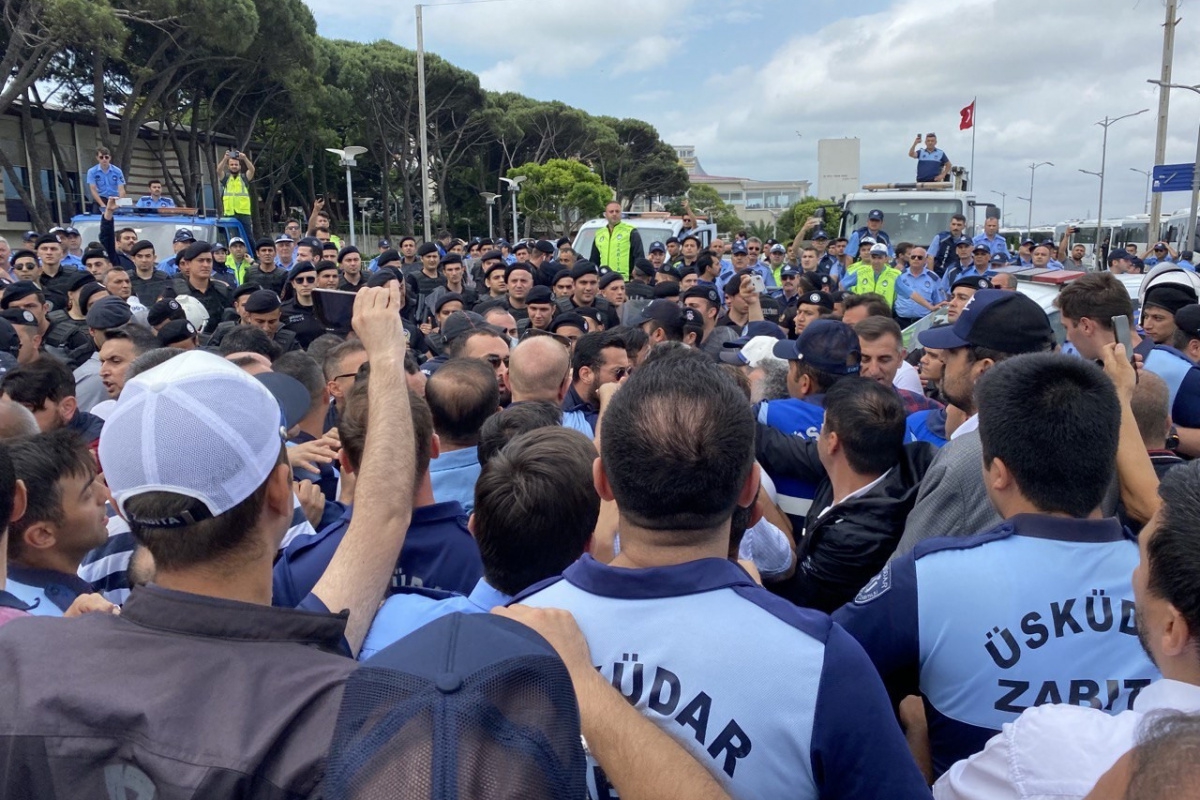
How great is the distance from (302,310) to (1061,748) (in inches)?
303

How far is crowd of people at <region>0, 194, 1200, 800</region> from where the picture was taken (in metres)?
1.17

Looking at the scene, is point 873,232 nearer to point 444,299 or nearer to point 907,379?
point 444,299

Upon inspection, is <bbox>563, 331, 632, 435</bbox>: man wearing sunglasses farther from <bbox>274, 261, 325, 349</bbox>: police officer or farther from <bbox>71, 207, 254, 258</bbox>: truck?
<bbox>71, 207, 254, 258</bbox>: truck

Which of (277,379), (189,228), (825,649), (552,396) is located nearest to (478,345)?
(552,396)

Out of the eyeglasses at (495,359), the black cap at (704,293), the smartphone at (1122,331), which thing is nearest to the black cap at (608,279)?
the black cap at (704,293)

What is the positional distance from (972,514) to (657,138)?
66.6 m

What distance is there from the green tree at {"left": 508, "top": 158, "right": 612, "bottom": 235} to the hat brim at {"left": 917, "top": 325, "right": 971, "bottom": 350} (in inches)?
1418

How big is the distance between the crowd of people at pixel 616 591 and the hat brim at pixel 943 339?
0.07ft

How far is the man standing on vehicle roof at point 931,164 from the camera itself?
14.6 meters

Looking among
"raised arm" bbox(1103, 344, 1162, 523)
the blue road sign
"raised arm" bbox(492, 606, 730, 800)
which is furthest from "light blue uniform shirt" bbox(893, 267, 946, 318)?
the blue road sign

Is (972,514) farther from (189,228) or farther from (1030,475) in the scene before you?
(189,228)

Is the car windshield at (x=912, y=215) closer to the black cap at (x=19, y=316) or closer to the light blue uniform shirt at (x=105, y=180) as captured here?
the black cap at (x=19, y=316)

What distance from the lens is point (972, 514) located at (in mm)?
2566

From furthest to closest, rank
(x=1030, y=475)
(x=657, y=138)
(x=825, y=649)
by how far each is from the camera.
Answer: (x=657, y=138) < (x=1030, y=475) < (x=825, y=649)
